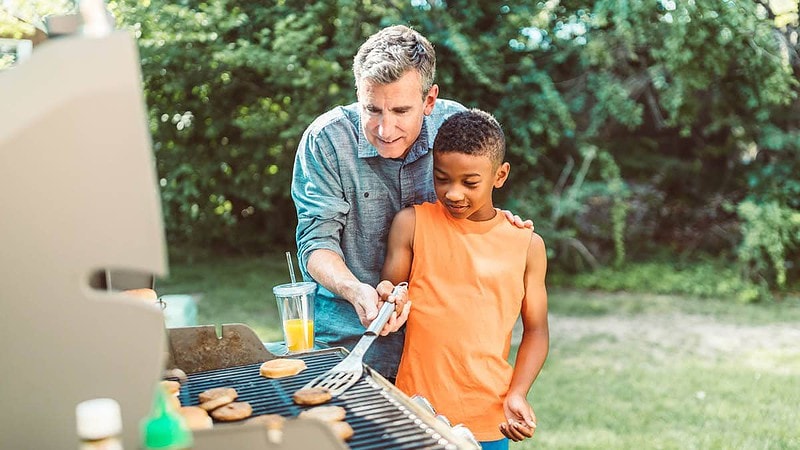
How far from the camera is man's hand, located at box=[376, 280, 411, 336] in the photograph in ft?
7.06

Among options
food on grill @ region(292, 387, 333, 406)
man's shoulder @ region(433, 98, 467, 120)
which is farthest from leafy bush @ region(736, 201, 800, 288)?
food on grill @ region(292, 387, 333, 406)

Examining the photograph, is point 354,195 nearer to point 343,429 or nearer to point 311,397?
point 311,397

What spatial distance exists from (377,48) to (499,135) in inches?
17.8

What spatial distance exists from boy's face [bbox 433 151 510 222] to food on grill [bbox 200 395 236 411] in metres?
0.90

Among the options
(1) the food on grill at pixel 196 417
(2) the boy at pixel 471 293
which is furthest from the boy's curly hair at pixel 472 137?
(1) the food on grill at pixel 196 417

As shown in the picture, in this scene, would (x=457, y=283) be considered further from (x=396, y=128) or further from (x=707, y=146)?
(x=707, y=146)

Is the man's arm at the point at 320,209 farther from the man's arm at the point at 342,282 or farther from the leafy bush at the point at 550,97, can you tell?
the leafy bush at the point at 550,97

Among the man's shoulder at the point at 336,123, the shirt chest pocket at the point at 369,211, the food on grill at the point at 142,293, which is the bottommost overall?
the food on grill at the point at 142,293

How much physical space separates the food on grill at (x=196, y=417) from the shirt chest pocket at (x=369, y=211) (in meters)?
1.11

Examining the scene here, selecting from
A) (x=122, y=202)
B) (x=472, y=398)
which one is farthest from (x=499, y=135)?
(x=122, y=202)

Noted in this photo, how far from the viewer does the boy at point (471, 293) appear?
228 centimetres

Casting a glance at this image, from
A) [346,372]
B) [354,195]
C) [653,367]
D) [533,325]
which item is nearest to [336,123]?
[354,195]

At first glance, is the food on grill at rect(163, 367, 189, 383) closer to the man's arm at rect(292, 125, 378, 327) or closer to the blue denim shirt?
the man's arm at rect(292, 125, 378, 327)

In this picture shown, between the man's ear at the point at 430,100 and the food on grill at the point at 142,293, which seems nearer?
the food on grill at the point at 142,293
